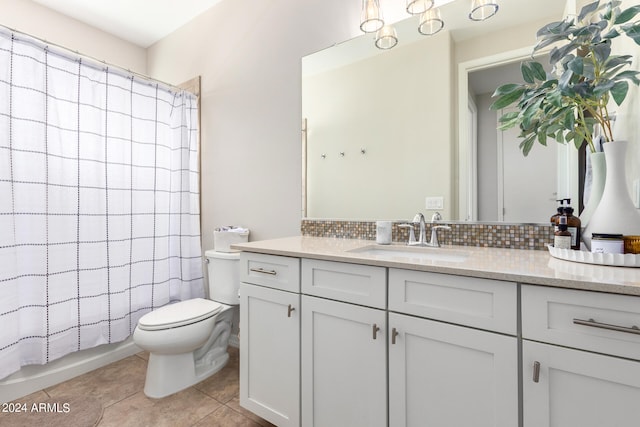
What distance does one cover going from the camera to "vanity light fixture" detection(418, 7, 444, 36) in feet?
4.59

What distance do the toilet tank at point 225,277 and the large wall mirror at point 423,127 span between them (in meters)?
0.63

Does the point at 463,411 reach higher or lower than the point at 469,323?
lower

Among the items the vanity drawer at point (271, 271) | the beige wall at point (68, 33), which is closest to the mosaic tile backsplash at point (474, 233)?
the vanity drawer at point (271, 271)

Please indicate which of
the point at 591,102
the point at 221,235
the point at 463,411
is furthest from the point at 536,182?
the point at 221,235

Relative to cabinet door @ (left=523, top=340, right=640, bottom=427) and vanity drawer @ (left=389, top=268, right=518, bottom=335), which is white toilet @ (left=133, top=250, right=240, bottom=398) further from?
cabinet door @ (left=523, top=340, right=640, bottom=427)

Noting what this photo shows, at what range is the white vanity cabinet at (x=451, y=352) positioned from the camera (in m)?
0.80

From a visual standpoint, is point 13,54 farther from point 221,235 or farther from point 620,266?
point 620,266

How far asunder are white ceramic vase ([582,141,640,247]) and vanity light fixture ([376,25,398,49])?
1055 mm

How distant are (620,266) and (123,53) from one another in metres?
3.64

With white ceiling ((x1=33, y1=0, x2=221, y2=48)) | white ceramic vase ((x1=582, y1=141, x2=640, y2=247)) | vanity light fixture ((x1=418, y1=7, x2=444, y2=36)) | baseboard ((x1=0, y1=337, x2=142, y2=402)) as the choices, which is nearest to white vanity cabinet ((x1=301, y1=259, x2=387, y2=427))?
white ceramic vase ((x1=582, y1=141, x2=640, y2=247))

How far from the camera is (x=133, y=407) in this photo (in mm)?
1563

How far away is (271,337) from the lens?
4.27 ft

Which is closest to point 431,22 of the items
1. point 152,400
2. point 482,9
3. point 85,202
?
point 482,9

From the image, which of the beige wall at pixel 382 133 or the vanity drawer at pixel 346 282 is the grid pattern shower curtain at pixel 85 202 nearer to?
the beige wall at pixel 382 133
